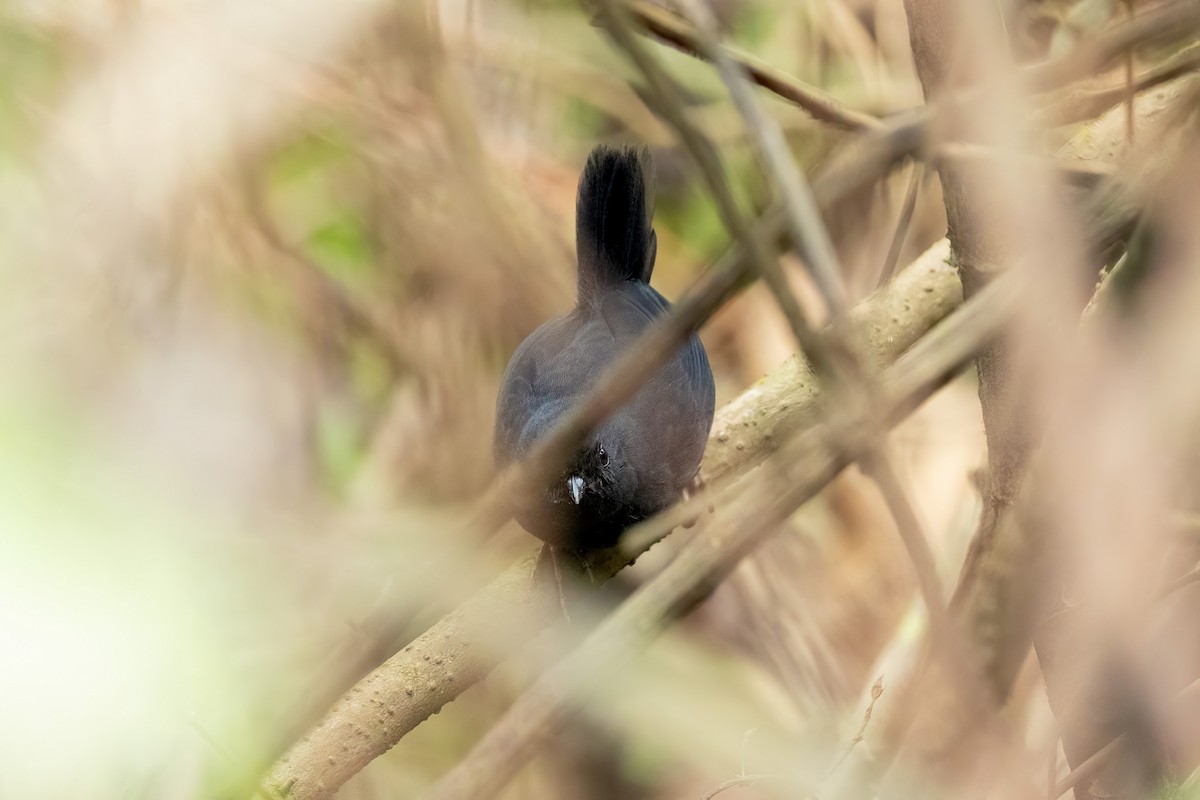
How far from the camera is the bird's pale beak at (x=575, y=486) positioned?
8.68ft

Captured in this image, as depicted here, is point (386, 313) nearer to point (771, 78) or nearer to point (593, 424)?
point (771, 78)

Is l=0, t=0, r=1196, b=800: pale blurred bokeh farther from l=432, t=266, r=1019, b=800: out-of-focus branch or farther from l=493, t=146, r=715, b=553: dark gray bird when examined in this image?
l=432, t=266, r=1019, b=800: out-of-focus branch

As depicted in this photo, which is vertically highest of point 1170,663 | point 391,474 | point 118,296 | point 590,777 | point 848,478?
point 118,296

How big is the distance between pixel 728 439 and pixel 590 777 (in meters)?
1.61

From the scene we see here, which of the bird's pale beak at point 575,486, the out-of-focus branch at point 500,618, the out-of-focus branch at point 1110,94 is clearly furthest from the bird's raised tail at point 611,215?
the out-of-focus branch at point 1110,94

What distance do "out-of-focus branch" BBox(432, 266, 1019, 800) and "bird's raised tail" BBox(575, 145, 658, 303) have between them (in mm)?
1985

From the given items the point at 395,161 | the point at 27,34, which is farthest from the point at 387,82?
the point at 27,34

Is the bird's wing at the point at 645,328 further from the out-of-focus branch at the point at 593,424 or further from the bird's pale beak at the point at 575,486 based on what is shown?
the bird's pale beak at the point at 575,486

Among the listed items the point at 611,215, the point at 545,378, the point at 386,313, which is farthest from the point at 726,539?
the point at 386,313

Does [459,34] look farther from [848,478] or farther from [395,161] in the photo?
[848,478]

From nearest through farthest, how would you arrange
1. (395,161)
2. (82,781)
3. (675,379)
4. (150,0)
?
(82,781), (675,379), (150,0), (395,161)

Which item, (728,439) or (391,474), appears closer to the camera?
(728,439)

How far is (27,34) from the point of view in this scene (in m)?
3.32

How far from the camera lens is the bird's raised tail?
10.2 ft
